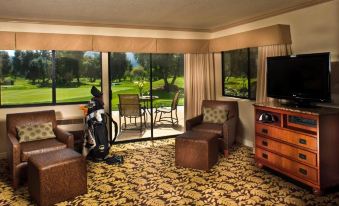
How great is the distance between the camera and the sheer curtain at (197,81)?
20.0ft

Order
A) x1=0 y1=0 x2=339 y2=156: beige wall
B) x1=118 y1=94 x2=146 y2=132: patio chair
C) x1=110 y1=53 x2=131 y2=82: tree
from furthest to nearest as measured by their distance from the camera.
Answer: x1=118 y1=94 x2=146 y2=132: patio chair, x1=110 y1=53 x2=131 y2=82: tree, x1=0 y1=0 x2=339 y2=156: beige wall

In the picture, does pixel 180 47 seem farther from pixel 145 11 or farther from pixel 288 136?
pixel 288 136

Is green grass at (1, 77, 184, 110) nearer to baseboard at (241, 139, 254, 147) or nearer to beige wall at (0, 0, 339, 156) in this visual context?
beige wall at (0, 0, 339, 156)

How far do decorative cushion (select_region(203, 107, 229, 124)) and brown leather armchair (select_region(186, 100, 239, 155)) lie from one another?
9cm

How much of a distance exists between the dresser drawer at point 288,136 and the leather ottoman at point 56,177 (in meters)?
2.53

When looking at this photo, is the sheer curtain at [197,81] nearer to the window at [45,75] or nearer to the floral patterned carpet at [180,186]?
the floral patterned carpet at [180,186]

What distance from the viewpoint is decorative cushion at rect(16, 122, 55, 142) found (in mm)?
3990

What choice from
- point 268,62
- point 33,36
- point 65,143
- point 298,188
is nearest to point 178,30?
point 268,62

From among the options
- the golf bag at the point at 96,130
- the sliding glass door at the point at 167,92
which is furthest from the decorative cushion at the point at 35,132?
the sliding glass door at the point at 167,92

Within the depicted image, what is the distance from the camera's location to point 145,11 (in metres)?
4.26

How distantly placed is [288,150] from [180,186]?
58.4 inches

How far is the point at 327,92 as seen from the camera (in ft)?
10.7

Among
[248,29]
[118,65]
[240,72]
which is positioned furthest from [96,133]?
[248,29]

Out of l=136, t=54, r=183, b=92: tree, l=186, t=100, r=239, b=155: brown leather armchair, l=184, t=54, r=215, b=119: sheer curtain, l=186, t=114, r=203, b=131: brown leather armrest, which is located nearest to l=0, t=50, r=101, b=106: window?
l=136, t=54, r=183, b=92: tree
